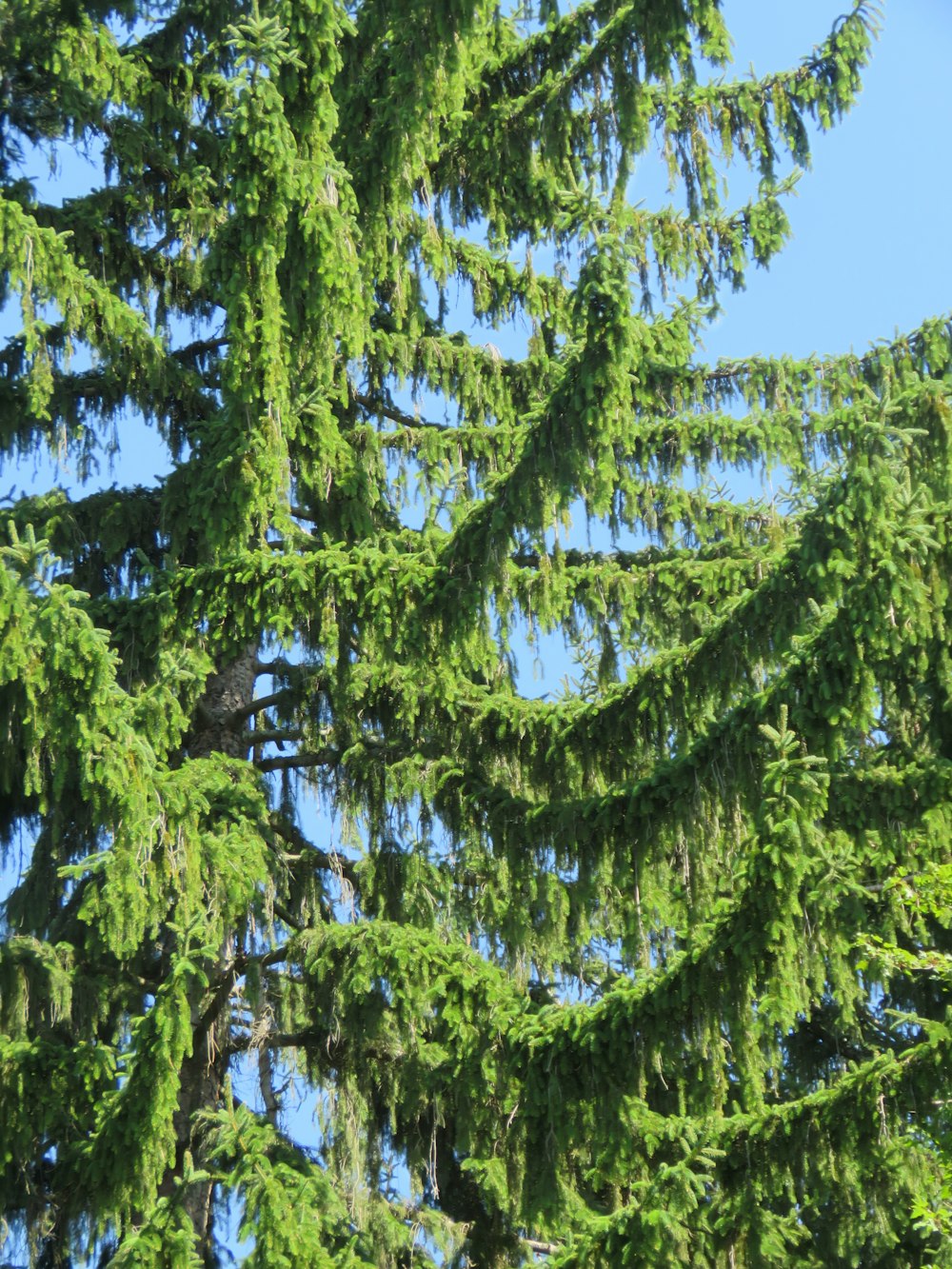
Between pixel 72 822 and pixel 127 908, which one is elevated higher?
pixel 72 822

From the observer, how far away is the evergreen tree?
23.4 feet

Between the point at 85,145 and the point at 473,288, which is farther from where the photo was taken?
the point at 473,288

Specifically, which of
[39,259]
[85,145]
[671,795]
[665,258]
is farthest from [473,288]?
→ [671,795]

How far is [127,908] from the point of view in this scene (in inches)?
308

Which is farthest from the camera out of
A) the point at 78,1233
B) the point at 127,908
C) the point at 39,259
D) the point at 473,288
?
the point at 473,288

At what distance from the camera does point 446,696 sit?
931 cm

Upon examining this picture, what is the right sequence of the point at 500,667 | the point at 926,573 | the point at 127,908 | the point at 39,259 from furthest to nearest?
1. the point at 500,667
2. the point at 39,259
3. the point at 127,908
4. the point at 926,573

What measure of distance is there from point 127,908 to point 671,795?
2504 mm

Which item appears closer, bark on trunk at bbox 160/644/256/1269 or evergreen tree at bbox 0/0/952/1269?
evergreen tree at bbox 0/0/952/1269

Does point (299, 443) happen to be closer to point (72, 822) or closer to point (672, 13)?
point (72, 822)

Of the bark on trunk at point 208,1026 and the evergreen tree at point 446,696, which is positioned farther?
the bark on trunk at point 208,1026

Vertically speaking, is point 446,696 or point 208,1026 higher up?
point 446,696

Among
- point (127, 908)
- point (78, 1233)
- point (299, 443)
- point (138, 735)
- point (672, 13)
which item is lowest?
point (78, 1233)

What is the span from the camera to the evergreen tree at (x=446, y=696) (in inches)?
281
